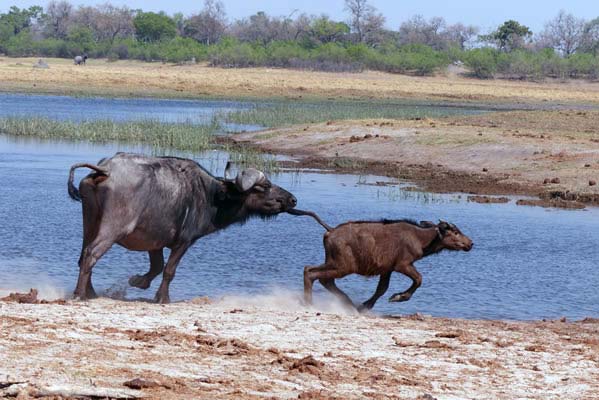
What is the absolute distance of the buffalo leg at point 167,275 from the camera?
404 inches

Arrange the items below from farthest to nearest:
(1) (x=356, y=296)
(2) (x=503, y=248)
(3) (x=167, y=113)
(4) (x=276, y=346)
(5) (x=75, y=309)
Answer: (3) (x=167, y=113) → (2) (x=503, y=248) → (1) (x=356, y=296) → (5) (x=75, y=309) → (4) (x=276, y=346)

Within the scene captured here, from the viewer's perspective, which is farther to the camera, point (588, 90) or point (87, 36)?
point (87, 36)

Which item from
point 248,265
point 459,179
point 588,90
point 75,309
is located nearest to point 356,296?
point 248,265

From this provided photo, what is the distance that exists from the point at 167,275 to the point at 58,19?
4559 inches

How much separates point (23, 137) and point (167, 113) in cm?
1103

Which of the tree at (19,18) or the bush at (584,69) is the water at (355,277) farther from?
the tree at (19,18)

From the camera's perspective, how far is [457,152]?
25.3 metres

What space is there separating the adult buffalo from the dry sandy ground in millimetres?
40259

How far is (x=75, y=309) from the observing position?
850cm

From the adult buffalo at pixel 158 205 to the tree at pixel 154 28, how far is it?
95.2 m

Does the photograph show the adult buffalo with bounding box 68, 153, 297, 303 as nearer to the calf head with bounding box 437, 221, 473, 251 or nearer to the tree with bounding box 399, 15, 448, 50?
the calf head with bounding box 437, 221, 473, 251

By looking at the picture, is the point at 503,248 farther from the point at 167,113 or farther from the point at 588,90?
the point at 588,90

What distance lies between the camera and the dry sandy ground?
53562 mm

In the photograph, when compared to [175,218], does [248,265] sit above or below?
below
